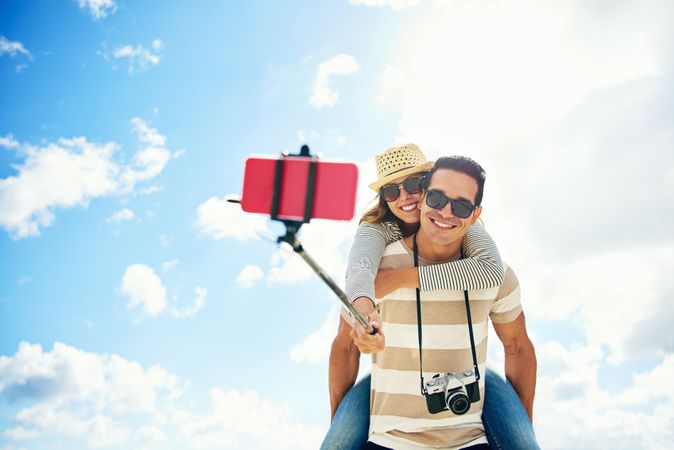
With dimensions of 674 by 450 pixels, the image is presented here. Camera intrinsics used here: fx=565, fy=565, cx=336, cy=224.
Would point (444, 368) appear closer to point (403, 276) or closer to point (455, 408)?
point (455, 408)

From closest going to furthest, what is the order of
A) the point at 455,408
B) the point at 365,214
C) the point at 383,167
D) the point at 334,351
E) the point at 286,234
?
the point at 286,234, the point at 455,408, the point at 334,351, the point at 365,214, the point at 383,167

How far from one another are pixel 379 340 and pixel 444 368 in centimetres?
148

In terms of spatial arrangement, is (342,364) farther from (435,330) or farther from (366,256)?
(366,256)

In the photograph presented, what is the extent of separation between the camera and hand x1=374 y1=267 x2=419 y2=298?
4.34 m

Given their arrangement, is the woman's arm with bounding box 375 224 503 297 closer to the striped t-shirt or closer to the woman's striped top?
the woman's striped top

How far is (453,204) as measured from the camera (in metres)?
4.58

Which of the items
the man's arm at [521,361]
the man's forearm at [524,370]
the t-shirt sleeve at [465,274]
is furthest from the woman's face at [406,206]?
the man's forearm at [524,370]

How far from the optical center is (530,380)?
5.16 meters

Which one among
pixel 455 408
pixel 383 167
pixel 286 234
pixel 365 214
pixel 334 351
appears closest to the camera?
pixel 286 234

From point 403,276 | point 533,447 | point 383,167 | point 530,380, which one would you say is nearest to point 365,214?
point 383,167

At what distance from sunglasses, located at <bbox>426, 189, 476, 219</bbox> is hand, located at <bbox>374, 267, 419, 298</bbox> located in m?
0.59

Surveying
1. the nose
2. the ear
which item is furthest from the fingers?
the nose

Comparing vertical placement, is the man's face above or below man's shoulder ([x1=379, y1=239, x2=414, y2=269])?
above

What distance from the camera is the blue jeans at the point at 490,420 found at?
14.0 feet
